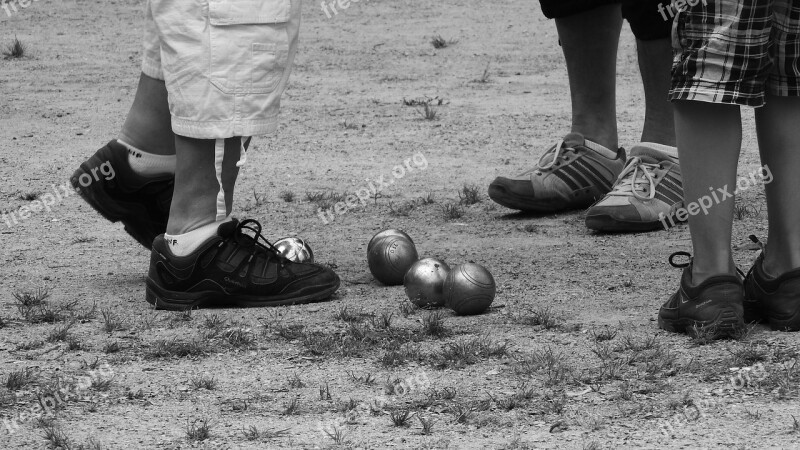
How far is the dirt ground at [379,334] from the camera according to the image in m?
3.25

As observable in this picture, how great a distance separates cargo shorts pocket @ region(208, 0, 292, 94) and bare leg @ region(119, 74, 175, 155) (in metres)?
0.71

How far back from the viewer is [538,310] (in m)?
4.30

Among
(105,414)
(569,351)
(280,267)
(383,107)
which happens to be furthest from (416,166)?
(105,414)

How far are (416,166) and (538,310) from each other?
2768 mm

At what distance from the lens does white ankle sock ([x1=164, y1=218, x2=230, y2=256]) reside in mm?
4340

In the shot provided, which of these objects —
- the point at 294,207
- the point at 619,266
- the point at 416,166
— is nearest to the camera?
the point at 619,266

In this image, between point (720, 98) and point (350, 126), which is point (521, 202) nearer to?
point (720, 98)

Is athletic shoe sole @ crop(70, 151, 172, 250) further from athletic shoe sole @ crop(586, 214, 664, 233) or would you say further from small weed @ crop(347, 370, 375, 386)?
athletic shoe sole @ crop(586, 214, 664, 233)

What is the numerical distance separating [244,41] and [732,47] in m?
1.58

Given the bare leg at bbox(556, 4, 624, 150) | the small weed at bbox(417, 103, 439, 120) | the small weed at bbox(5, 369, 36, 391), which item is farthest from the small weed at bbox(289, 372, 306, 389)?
the small weed at bbox(417, 103, 439, 120)

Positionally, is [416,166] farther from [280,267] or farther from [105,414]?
[105,414]

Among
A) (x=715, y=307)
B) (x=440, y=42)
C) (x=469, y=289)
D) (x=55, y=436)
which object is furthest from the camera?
(x=440, y=42)

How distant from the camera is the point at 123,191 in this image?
15.5 ft

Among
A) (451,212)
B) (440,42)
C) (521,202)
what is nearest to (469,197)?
(451,212)
